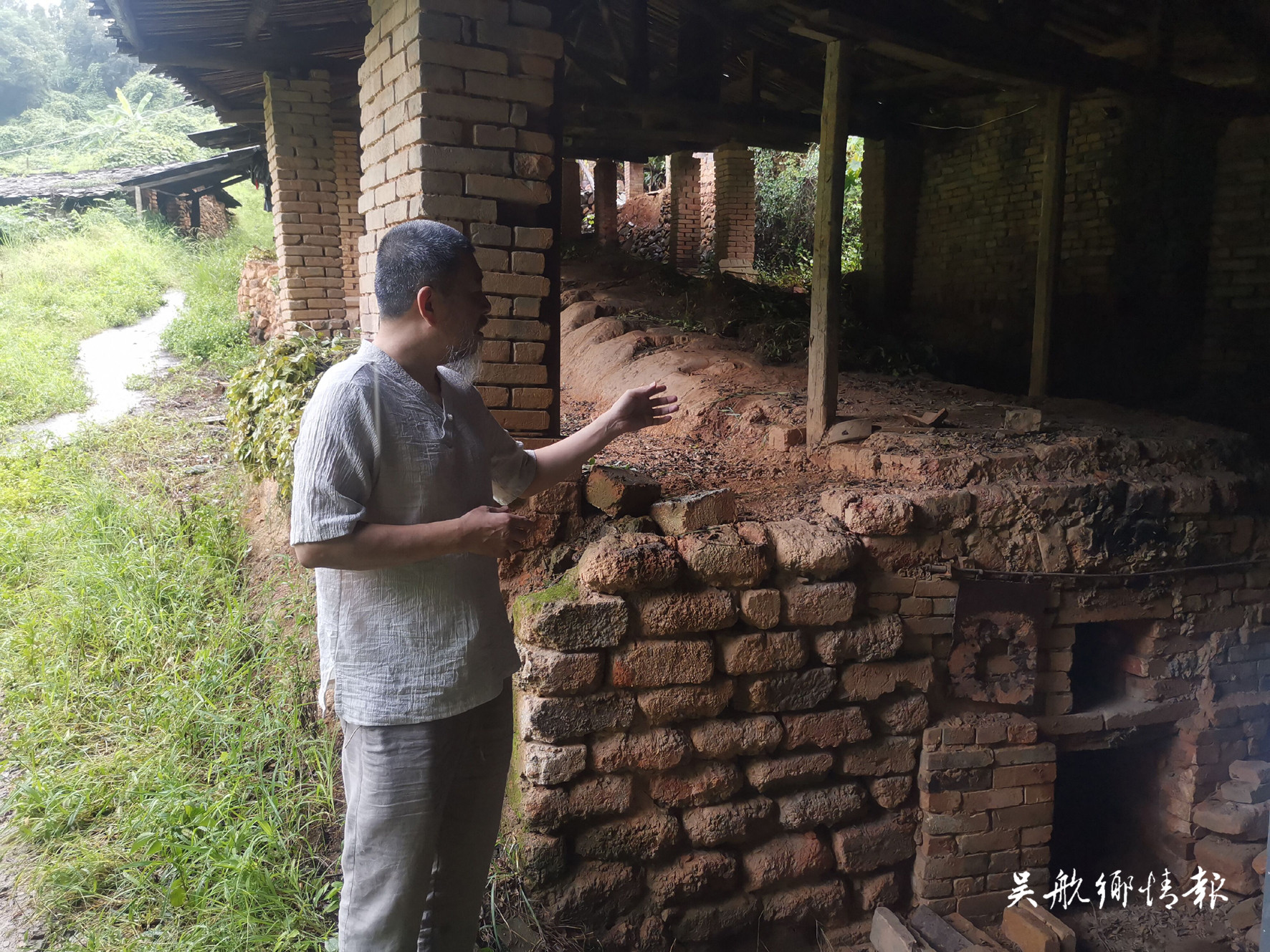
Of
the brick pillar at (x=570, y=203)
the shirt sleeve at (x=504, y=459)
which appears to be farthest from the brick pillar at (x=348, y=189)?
the shirt sleeve at (x=504, y=459)

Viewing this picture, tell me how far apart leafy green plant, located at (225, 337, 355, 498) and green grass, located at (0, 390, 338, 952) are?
0.60 metres

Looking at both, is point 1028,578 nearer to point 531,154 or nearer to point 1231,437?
point 1231,437

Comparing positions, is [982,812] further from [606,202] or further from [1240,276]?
[606,202]

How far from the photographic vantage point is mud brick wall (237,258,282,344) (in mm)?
10555

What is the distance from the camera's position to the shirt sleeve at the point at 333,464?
1.72 metres

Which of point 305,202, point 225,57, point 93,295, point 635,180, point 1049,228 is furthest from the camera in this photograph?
point 635,180

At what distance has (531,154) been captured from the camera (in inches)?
132

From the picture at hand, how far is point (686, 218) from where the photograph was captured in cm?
1304

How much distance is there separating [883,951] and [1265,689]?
2436mm

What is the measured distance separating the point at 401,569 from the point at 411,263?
0.70 m

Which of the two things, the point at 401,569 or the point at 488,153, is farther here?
the point at 488,153

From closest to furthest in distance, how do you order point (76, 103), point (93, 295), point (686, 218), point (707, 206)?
point (686, 218) → point (93, 295) → point (707, 206) → point (76, 103)

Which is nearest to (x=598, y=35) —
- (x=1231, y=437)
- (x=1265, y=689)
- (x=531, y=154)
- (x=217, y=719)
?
(x=531, y=154)

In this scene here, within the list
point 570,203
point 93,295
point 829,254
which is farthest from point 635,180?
point 829,254
